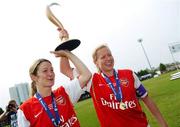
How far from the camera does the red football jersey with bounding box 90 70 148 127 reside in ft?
13.8

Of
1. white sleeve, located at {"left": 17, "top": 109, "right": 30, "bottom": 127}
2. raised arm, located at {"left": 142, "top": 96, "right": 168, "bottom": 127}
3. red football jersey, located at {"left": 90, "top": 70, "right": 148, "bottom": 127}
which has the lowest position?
raised arm, located at {"left": 142, "top": 96, "right": 168, "bottom": 127}

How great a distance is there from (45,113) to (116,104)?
931 millimetres

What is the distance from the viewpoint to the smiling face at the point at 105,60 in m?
4.46

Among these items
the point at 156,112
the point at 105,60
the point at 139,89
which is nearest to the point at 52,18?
the point at 105,60

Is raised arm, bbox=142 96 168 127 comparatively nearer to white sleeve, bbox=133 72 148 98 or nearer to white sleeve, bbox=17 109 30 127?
white sleeve, bbox=133 72 148 98

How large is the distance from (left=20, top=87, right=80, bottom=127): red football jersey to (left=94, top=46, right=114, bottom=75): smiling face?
77 centimetres

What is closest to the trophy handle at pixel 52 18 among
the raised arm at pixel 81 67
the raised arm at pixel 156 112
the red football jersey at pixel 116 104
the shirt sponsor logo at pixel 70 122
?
the raised arm at pixel 81 67

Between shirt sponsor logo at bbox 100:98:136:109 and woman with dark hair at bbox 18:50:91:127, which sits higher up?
woman with dark hair at bbox 18:50:91:127

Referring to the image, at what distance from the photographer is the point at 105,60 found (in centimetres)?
446

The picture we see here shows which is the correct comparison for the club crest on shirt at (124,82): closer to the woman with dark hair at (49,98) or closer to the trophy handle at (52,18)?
the woman with dark hair at (49,98)

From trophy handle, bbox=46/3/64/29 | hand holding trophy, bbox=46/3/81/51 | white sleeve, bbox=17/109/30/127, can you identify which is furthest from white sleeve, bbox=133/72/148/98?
white sleeve, bbox=17/109/30/127

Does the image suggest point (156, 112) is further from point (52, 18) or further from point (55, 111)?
point (52, 18)

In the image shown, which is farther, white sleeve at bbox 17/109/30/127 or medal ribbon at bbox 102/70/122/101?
medal ribbon at bbox 102/70/122/101

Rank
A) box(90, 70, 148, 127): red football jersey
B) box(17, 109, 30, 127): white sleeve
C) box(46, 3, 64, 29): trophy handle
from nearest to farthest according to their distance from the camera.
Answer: box(17, 109, 30, 127): white sleeve, box(46, 3, 64, 29): trophy handle, box(90, 70, 148, 127): red football jersey
